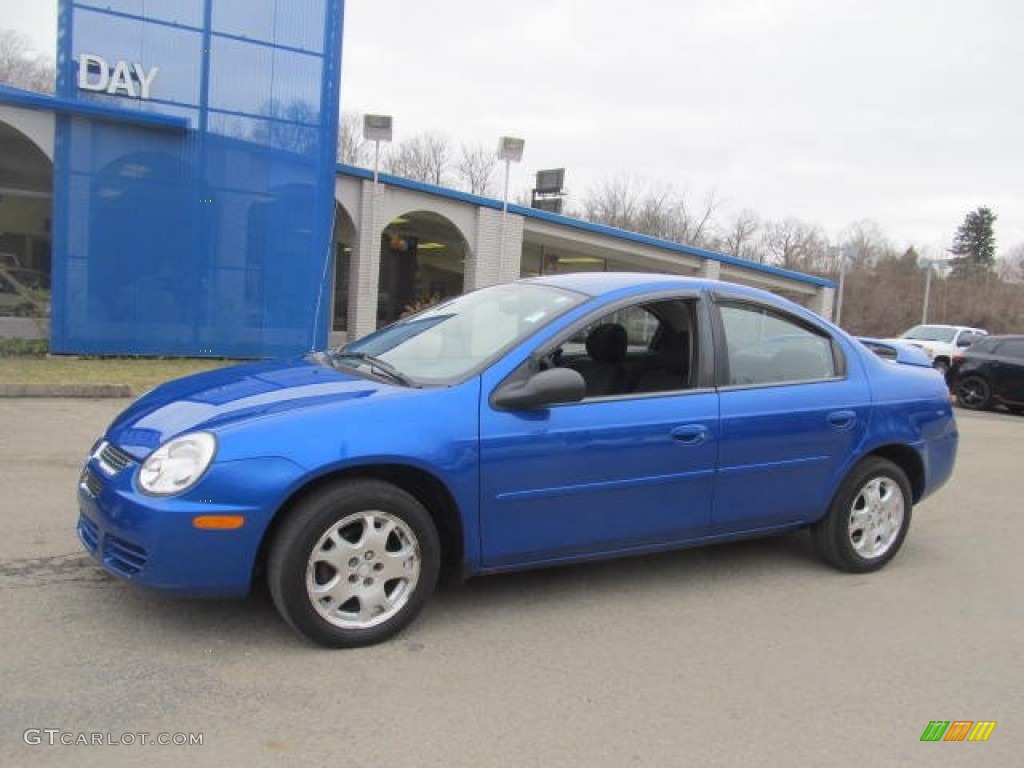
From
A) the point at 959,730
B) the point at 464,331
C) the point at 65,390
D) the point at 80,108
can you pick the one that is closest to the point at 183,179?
the point at 80,108

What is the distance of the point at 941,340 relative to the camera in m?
24.0

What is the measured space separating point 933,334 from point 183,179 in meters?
20.8

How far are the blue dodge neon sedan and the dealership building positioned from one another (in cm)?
1063

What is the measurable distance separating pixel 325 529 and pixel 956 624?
3.05 m

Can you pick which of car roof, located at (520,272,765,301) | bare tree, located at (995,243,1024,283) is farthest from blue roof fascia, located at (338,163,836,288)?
bare tree, located at (995,243,1024,283)

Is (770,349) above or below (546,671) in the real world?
above

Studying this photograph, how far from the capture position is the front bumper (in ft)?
10.2

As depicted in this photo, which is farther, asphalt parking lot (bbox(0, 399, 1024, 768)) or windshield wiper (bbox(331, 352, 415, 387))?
windshield wiper (bbox(331, 352, 415, 387))

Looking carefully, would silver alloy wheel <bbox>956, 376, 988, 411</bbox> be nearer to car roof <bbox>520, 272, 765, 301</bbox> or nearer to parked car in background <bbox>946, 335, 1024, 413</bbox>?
parked car in background <bbox>946, 335, 1024, 413</bbox>

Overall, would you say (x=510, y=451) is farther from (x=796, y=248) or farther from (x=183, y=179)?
(x=796, y=248)

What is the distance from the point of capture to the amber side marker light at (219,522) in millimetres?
3100

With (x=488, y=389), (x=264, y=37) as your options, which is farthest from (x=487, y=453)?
(x=264, y=37)

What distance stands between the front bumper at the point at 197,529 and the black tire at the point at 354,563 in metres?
0.14

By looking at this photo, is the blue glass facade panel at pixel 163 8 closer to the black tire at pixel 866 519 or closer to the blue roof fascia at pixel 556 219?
the blue roof fascia at pixel 556 219
